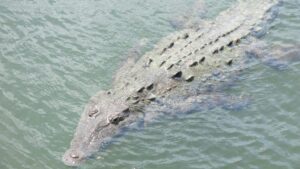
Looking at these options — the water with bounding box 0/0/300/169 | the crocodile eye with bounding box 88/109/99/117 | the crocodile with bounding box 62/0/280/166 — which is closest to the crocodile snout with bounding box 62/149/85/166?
the crocodile with bounding box 62/0/280/166

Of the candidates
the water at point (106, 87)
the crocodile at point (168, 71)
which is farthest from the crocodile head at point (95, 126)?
the water at point (106, 87)

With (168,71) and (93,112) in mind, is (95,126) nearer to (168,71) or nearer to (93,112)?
(93,112)

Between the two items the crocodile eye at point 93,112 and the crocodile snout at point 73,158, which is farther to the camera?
the crocodile eye at point 93,112

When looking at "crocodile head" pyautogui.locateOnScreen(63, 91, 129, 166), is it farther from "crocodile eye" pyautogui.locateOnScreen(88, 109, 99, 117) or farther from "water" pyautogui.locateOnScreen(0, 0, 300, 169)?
"water" pyautogui.locateOnScreen(0, 0, 300, 169)

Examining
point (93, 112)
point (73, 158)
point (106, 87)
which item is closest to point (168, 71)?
point (106, 87)

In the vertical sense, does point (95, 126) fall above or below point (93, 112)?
below

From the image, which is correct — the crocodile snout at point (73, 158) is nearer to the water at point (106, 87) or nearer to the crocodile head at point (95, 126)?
the crocodile head at point (95, 126)

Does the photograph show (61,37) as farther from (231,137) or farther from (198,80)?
(231,137)

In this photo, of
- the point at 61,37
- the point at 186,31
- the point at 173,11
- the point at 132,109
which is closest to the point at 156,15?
the point at 173,11
